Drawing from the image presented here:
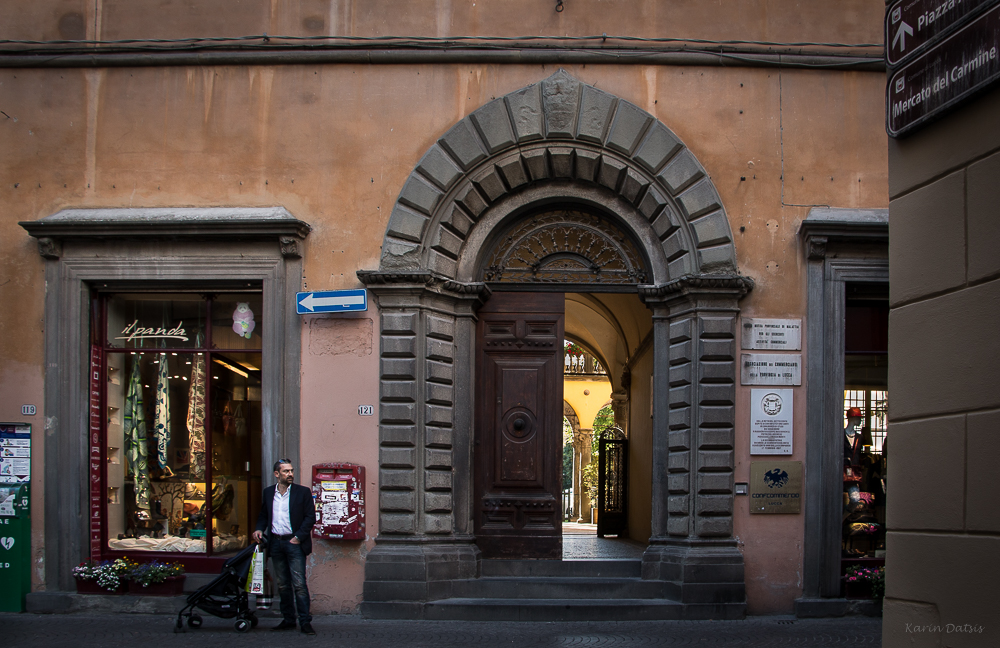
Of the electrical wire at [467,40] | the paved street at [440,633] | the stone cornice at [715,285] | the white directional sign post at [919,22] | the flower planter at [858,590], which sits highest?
the electrical wire at [467,40]

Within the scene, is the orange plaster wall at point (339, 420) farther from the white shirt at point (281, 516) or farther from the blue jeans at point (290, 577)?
the white shirt at point (281, 516)

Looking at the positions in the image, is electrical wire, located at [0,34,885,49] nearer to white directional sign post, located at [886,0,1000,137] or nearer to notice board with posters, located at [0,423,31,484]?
notice board with posters, located at [0,423,31,484]

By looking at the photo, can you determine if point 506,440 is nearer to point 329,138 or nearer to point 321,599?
point 321,599

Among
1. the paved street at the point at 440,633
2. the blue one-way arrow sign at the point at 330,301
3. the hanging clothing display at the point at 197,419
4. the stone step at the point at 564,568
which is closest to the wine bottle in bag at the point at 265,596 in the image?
the paved street at the point at 440,633

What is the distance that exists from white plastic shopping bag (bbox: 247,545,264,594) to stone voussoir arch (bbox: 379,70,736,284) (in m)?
3.17

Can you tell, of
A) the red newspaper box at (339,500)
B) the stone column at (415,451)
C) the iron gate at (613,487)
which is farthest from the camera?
the iron gate at (613,487)

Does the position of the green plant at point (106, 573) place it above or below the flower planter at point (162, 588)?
above

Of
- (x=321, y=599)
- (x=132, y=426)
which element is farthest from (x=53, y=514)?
(x=321, y=599)

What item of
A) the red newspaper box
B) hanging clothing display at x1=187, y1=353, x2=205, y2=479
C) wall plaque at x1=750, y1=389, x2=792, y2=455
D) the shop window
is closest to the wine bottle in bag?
the red newspaper box

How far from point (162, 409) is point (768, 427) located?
6735 mm

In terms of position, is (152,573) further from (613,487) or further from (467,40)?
(613,487)

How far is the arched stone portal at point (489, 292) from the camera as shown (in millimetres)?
9695

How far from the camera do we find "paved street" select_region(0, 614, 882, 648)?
27.5ft

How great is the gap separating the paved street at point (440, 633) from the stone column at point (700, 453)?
1.69 feet
